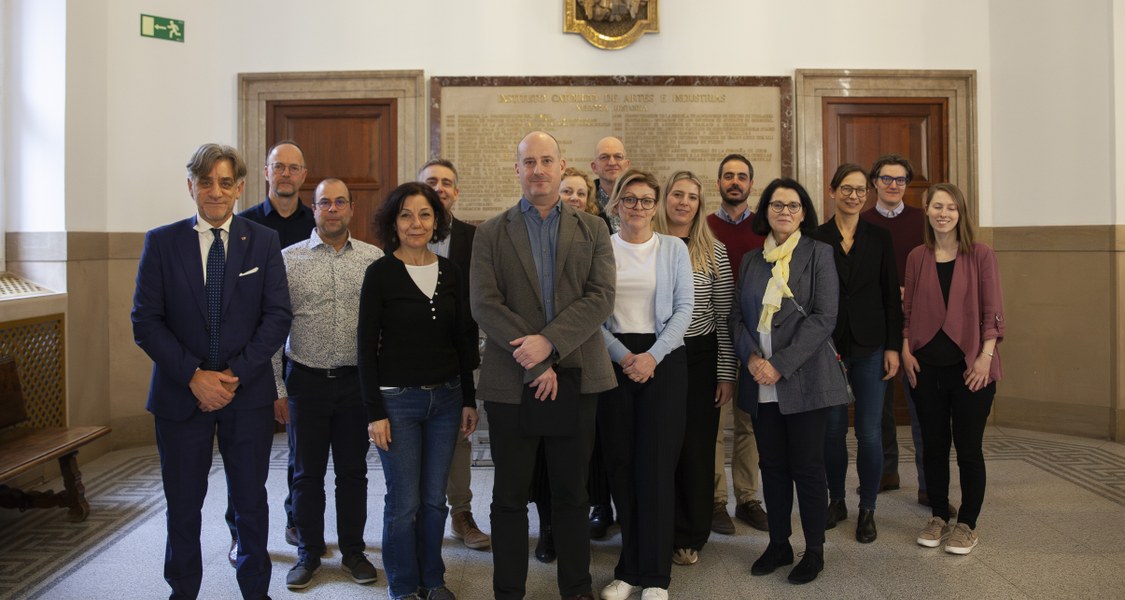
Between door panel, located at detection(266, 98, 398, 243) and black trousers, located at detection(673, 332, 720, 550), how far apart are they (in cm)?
349

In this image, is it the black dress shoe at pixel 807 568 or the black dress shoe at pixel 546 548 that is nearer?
the black dress shoe at pixel 807 568

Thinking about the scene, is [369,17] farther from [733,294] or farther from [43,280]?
[733,294]

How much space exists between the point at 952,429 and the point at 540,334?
6.93 feet

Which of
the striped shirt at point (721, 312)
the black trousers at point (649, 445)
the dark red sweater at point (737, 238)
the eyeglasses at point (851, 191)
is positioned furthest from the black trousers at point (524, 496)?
the eyeglasses at point (851, 191)

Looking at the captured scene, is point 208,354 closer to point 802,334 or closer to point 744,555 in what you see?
point 802,334

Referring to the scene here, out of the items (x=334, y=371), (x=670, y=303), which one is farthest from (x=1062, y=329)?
(x=334, y=371)

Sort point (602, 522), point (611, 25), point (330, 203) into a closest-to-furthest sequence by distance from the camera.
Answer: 1. point (330, 203)
2. point (602, 522)
3. point (611, 25)

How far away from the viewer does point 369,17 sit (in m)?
6.00

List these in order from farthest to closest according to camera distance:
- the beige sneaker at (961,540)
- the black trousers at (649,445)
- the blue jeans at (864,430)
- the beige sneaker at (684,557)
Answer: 1. the blue jeans at (864,430)
2. the beige sneaker at (961,540)
3. the beige sneaker at (684,557)
4. the black trousers at (649,445)

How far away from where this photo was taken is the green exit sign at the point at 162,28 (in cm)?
572

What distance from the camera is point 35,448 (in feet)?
13.0

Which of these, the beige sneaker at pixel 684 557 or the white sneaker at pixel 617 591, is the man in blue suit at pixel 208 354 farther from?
the beige sneaker at pixel 684 557

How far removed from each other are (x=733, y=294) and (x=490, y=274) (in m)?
1.15

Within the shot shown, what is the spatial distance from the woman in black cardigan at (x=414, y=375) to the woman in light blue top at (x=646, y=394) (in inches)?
21.3
